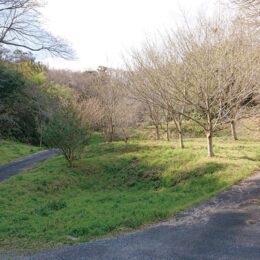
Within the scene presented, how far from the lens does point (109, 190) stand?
44.9ft

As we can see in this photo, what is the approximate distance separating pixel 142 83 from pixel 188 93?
2.46m

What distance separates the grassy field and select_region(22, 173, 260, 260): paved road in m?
0.60

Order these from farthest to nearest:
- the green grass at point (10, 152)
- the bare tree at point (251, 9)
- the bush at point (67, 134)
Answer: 1. the green grass at point (10, 152)
2. the bush at point (67, 134)
3. the bare tree at point (251, 9)

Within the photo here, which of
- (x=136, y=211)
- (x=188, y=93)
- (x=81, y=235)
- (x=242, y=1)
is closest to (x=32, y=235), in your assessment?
(x=81, y=235)

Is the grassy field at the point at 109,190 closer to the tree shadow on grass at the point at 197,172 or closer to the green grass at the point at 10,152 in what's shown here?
the tree shadow on grass at the point at 197,172

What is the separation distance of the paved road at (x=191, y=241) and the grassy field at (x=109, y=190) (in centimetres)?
60

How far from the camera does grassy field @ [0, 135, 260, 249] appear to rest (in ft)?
25.4

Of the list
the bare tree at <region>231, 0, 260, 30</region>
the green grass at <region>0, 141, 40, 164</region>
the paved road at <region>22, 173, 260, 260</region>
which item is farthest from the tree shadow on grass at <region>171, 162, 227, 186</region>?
the green grass at <region>0, 141, 40, 164</region>

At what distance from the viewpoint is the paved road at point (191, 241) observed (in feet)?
18.6

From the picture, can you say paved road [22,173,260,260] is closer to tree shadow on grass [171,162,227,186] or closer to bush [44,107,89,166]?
tree shadow on grass [171,162,227,186]

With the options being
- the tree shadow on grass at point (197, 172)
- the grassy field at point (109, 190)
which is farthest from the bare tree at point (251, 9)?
the tree shadow on grass at point (197, 172)

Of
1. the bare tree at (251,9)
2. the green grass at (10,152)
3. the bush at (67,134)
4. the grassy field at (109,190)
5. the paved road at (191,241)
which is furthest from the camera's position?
the green grass at (10,152)

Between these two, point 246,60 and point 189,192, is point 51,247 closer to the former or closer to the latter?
point 189,192

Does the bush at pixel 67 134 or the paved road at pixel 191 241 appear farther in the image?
the bush at pixel 67 134
